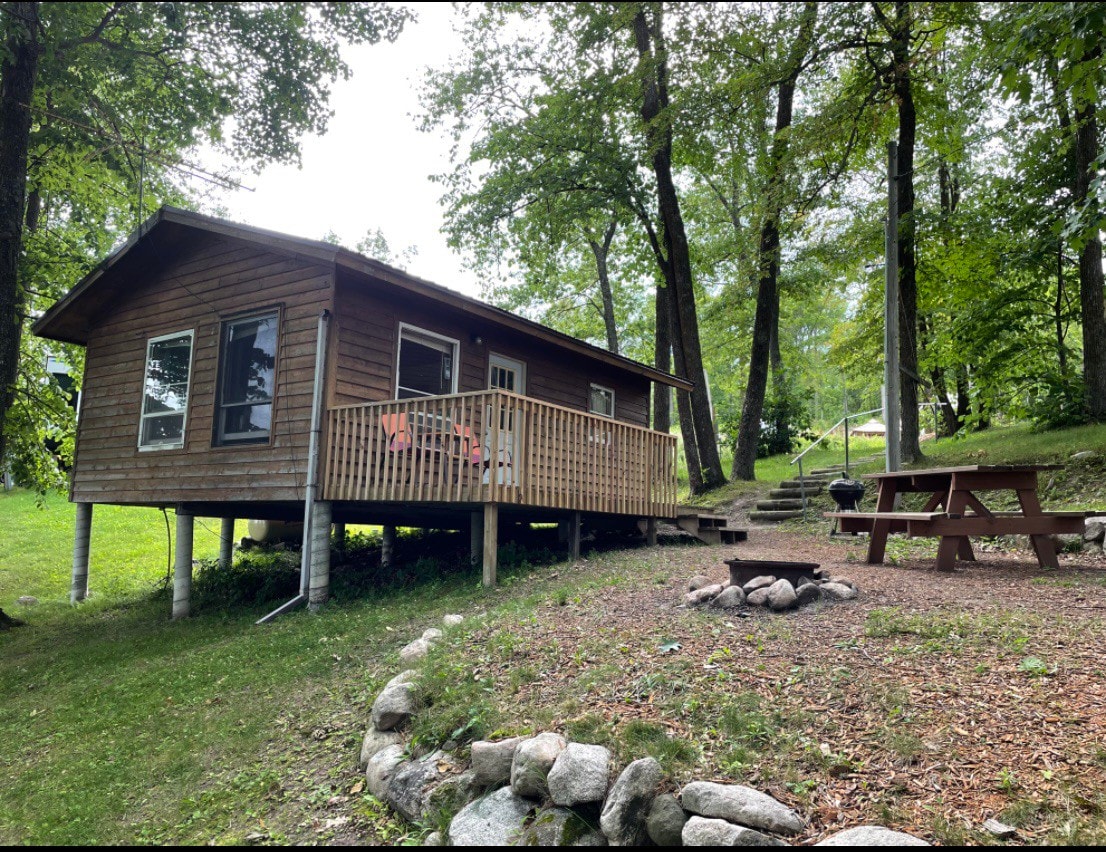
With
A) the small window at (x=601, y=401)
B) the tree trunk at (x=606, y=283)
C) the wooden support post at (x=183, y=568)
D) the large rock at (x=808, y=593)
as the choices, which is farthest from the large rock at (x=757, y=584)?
the tree trunk at (x=606, y=283)

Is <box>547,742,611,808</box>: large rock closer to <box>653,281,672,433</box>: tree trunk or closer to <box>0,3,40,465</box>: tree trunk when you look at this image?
<box>0,3,40,465</box>: tree trunk

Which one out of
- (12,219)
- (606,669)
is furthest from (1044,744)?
(12,219)

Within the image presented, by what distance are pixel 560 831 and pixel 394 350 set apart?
7.36 metres

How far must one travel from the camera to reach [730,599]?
5375 mm

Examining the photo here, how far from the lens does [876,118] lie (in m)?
13.1

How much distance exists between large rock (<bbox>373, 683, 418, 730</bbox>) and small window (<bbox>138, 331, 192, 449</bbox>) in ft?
23.9

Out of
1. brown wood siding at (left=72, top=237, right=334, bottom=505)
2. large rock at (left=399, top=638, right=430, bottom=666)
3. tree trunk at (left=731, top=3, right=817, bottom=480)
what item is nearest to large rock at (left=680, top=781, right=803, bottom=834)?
large rock at (left=399, top=638, right=430, bottom=666)

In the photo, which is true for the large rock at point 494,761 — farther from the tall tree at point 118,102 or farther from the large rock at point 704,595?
the tall tree at point 118,102

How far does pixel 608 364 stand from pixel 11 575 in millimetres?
12164

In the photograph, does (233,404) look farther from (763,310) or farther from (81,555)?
(763,310)

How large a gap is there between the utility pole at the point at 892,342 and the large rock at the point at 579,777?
8.66m

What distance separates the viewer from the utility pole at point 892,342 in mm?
10523

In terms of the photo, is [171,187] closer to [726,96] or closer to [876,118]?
[726,96]

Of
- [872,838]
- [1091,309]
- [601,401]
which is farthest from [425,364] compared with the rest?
[1091,309]
